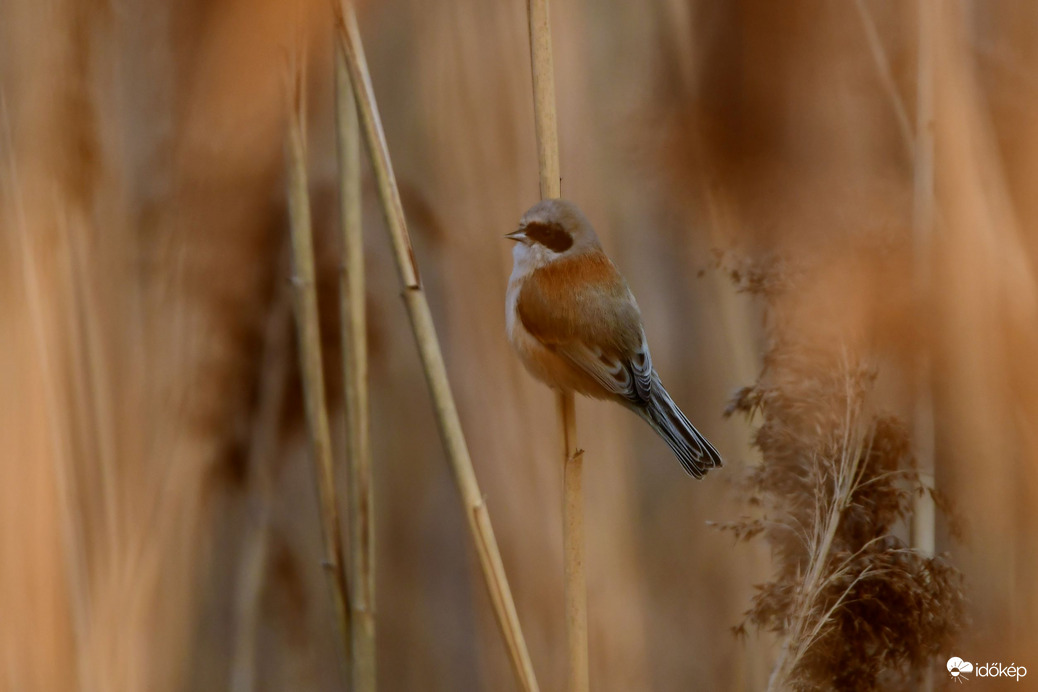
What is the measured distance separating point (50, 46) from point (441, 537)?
1293 millimetres

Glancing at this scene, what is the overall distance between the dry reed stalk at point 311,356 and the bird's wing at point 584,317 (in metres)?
0.43

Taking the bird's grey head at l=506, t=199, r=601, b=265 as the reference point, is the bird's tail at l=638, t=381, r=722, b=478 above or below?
below

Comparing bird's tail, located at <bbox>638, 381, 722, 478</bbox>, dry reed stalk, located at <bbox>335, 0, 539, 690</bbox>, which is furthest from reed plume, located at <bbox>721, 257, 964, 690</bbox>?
dry reed stalk, located at <bbox>335, 0, 539, 690</bbox>

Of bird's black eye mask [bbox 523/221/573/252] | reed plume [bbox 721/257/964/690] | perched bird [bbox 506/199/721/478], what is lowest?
reed plume [bbox 721/257/964/690]

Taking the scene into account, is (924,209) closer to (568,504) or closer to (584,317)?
(584,317)

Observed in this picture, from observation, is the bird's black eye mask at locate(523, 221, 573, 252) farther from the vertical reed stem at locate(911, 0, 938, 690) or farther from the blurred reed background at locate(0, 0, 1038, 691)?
the vertical reed stem at locate(911, 0, 938, 690)

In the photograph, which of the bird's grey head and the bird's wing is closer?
the bird's grey head

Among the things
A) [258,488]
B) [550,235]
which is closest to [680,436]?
[550,235]

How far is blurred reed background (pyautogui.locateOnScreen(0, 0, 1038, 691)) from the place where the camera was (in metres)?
1.48

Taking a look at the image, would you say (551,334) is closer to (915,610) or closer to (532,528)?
(532,528)

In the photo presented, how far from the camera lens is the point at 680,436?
5.09ft

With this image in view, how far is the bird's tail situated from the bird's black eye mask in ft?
1.08

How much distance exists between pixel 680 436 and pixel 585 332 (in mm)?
267

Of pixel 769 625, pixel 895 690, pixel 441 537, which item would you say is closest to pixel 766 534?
pixel 769 625
